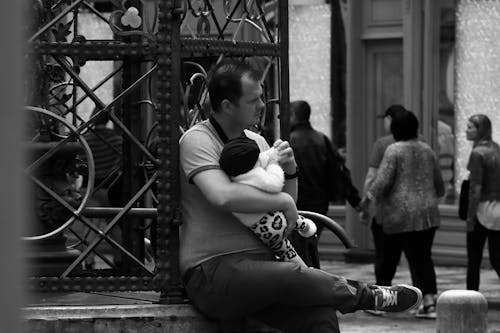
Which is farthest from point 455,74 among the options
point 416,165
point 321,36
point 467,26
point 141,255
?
point 141,255

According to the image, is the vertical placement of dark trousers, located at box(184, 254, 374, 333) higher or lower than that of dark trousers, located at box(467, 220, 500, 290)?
higher

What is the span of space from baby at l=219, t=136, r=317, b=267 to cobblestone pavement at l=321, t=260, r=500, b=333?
4815 millimetres

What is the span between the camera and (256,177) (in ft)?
14.2

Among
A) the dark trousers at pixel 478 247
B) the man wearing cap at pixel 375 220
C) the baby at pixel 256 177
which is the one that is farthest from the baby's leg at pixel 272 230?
the dark trousers at pixel 478 247

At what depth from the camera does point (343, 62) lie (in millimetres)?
15023

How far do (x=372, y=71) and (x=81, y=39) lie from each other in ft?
32.6

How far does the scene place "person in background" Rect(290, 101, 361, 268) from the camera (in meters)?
10.8

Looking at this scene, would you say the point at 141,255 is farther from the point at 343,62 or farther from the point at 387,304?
the point at 343,62

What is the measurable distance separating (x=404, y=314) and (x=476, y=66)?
4.75 m

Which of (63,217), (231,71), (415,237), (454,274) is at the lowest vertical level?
(454,274)

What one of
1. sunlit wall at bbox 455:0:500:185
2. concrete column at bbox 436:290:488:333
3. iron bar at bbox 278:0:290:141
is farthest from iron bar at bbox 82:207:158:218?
sunlit wall at bbox 455:0:500:185

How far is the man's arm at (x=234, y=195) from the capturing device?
4.26 metres

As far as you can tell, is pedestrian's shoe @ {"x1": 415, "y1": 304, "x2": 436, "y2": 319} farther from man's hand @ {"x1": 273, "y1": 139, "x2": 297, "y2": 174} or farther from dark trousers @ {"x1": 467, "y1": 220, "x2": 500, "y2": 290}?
man's hand @ {"x1": 273, "y1": 139, "x2": 297, "y2": 174}

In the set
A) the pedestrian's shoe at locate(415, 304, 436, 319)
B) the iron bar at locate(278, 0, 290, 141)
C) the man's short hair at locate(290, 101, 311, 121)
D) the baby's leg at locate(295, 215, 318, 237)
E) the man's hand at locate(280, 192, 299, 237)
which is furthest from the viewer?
the man's short hair at locate(290, 101, 311, 121)
